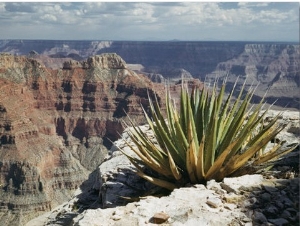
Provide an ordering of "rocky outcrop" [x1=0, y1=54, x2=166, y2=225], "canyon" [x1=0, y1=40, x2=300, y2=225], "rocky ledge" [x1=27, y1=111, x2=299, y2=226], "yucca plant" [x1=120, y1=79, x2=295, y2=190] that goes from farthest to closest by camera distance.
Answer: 1. "canyon" [x1=0, y1=40, x2=300, y2=225]
2. "rocky outcrop" [x1=0, y1=54, x2=166, y2=225]
3. "yucca plant" [x1=120, y1=79, x2=295, y2=190]
4. "rocky ledge" [x1=27, y1=111, x2=299, y2=226]

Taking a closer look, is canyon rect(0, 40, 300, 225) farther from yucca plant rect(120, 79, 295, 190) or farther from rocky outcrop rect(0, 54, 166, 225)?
yucca plant rect(120, 79, 295, 190)

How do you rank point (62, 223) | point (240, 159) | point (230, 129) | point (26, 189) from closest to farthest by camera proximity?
point (240, 159)
point (230, 129)
point (62, 223)
point (26, 189)

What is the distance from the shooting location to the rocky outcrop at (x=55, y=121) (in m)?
58.5

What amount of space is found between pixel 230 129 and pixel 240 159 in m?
0.53

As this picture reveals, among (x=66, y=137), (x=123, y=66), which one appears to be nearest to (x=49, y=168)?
(x=66, y=137)

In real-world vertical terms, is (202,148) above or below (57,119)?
above

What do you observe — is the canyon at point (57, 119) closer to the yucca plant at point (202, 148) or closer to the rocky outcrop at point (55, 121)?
the rocky outcrop at point (55, 121)

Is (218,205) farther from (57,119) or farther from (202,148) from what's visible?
(57,119)

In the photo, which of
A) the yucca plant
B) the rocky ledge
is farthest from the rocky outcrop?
the rocky ledge

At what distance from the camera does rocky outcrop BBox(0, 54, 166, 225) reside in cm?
5853

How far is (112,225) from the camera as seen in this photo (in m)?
3.60

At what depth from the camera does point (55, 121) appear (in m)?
88.9

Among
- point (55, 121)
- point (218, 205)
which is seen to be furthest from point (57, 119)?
point (218, 205)

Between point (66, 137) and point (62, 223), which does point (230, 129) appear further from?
point (66, 137)
